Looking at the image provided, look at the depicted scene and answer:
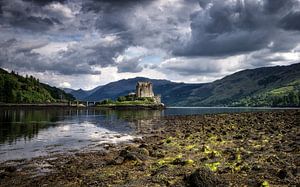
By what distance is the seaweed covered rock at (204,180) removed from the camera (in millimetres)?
16516

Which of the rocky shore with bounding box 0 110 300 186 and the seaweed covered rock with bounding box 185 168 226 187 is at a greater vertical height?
the seaweed covered rock with bounding box 185 168 226 187

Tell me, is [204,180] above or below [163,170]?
above

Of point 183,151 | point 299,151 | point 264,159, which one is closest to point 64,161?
point 183,151

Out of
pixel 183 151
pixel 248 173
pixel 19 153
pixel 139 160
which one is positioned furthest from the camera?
pixel 19 153

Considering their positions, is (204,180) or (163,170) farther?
(163,170)

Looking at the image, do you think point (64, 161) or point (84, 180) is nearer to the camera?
point (84, 180)

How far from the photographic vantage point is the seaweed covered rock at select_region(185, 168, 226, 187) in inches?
650

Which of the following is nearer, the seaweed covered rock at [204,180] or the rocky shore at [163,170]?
the seaweed covered rock at [204,180]

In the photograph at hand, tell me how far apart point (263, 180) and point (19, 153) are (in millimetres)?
26771

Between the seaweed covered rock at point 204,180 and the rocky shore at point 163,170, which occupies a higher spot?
the seaweed covered rock at point 204,180

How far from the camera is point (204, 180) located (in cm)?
1661

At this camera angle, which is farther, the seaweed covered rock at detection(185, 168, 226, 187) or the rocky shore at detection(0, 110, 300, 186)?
the rocky shore at detection(0, 110, 300, 186)

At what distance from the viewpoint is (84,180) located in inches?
824

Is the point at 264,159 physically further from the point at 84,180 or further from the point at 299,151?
Answer: the point at 84,180
